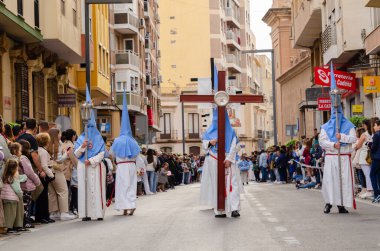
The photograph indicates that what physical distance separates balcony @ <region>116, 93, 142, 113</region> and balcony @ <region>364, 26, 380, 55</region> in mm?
29884

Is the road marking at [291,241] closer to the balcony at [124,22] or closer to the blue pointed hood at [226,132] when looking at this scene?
the blue pointed hood at [226,132]

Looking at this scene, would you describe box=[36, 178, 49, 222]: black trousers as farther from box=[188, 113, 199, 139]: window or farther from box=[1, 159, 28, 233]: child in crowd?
box=[188, 113, 199, 139]: window

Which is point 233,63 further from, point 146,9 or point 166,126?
point 146,9

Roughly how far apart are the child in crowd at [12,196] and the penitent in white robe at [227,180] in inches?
148

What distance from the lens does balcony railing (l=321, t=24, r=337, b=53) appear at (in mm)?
42562

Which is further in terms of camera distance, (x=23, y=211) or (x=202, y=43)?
(x=202, y=43)

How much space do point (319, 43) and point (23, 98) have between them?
2462 cm

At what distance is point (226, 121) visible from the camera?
18.4 m

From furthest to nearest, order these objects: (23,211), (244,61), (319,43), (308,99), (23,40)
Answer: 1. (244,61)
2. (319,43)
3. (308,99)
4. (23,40)
5. (23,211)

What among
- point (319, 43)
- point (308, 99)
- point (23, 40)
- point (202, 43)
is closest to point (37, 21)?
point (23, 40)

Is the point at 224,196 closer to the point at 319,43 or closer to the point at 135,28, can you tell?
the point at 319,43

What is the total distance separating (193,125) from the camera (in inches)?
4385

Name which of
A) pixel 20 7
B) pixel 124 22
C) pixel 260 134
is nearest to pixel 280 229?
pixel 20 7

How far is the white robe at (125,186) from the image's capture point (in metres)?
20.4
